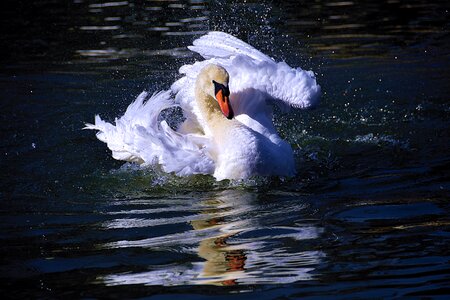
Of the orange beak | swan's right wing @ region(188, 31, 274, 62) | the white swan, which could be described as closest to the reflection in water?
the white swan

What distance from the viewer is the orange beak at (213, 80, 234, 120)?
7622 millimetres

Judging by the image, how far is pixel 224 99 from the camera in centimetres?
777

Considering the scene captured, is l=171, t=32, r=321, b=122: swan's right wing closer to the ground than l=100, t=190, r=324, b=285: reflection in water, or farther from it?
farther from it

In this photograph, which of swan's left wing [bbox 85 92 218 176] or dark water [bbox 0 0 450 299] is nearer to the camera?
dark water [bbox 0 0 450 299]

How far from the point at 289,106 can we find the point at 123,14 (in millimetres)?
9028

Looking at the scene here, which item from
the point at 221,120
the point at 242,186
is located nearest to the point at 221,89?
the point at 221,120

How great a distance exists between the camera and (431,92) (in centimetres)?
1082

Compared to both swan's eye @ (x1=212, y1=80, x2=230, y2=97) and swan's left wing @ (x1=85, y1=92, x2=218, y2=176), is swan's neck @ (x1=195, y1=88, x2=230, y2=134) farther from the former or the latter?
swan's eye @ (x1=212, y1=80, x2=230, y2=97)

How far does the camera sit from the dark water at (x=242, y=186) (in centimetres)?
536

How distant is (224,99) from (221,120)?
14.5 inches

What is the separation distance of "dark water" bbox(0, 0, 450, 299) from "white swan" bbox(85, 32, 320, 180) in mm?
234

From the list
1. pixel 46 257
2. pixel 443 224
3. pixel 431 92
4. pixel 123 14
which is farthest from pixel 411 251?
pixel 123 14

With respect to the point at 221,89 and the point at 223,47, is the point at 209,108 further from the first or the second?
the point at 223,47

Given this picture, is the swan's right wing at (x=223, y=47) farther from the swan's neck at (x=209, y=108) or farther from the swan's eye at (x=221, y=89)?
the swan's eye at (x=221, y=89)
